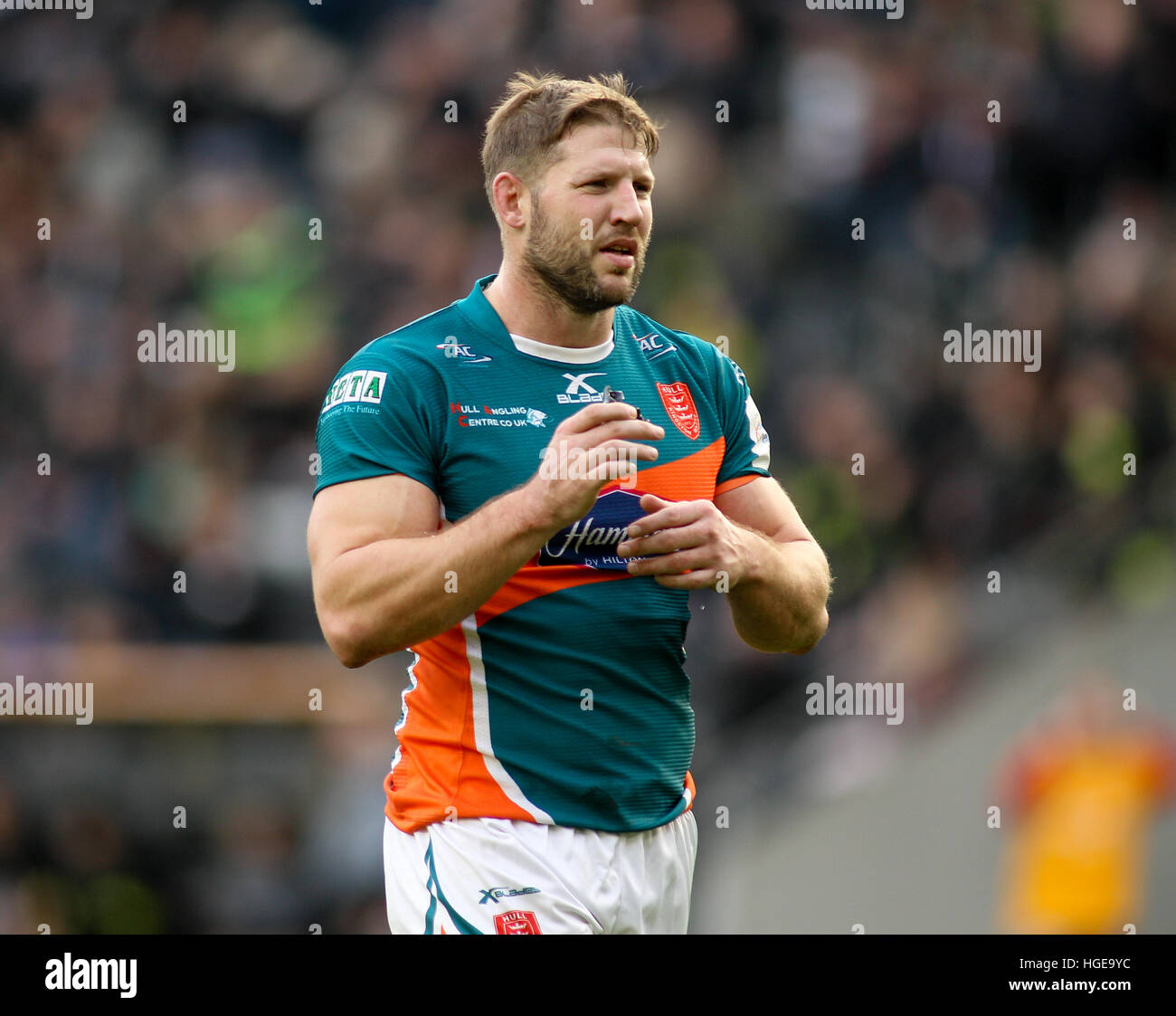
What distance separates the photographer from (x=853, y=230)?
375 inches

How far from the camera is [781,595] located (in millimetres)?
3768

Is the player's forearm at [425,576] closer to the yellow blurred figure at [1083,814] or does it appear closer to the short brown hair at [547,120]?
the short brown hair at [547,120]

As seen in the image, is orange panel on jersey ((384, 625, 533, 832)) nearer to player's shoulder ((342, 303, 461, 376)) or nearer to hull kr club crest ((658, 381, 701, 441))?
player's shoulder ((342, 303, 461, 376))

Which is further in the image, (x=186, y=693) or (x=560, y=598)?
(x=186, y=693)

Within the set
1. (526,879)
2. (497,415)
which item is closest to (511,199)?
(497,415)

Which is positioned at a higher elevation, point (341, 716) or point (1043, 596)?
point (1043, 596)

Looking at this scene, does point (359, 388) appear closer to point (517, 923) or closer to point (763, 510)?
point (763, 510)

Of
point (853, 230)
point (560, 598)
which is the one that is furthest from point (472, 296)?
point (853, 230)

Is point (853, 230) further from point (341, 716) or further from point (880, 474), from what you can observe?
point (341, 716)

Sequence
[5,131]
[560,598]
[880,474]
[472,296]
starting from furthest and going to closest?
[5,131] < [880,474] < [472,296] < [560,598]

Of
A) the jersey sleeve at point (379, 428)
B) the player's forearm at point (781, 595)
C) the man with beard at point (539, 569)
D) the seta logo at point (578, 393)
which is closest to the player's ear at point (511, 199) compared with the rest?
the man with beard at point (539, 569)

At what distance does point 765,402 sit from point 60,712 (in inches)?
165

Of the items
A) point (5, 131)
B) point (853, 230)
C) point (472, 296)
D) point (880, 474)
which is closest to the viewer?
point (472, 296)

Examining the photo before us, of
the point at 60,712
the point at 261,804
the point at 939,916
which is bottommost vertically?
the point at 939,916
